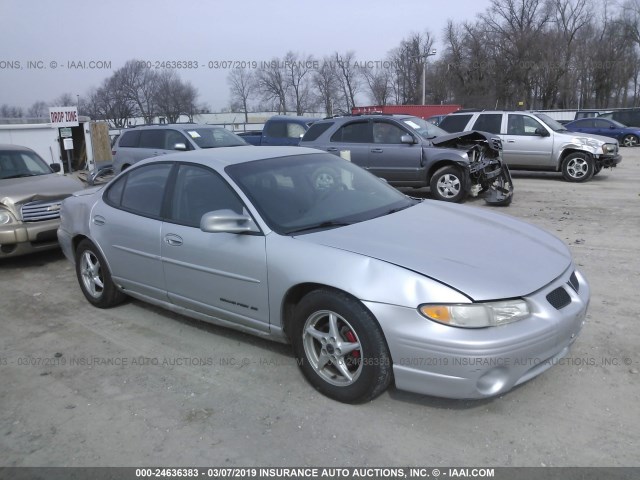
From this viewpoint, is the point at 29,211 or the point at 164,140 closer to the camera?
the point at 29,211

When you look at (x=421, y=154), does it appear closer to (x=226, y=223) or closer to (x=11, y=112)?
(x=226, y=223)

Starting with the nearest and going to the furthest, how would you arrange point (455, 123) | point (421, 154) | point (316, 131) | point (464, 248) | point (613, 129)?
point (464, 248) < point (421, 154) < point (316, 131) < point (455, 123) < point (613, 129)

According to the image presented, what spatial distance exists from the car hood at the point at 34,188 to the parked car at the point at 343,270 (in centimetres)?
248

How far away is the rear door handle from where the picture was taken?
12.9ft

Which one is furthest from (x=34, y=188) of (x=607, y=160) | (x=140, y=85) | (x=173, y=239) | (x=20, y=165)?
(x=140, y=85)

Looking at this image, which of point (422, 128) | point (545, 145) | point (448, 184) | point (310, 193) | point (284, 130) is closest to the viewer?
point (310, 193)

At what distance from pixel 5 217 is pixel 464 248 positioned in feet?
19.2

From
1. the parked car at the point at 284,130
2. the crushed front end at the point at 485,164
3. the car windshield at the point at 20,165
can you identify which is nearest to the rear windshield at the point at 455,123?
the crushed front end at the point at 485,164

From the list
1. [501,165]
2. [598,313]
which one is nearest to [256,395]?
[598,313]

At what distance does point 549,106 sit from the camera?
6244 centimetres

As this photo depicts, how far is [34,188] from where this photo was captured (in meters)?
6.96

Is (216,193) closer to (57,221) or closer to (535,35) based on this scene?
(57,221)

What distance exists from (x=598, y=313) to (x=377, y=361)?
2.50 meters

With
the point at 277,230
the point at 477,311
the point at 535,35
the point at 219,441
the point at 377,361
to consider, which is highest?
the point at 535,35
